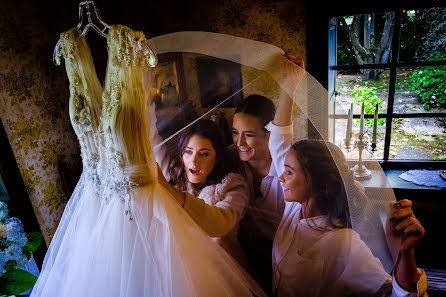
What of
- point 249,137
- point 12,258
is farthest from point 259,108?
point 12,258

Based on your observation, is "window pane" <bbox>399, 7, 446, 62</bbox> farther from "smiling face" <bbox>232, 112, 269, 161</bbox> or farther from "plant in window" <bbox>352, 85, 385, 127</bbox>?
"smiling face" <bbox>232, 112, 269, 161</bbox>

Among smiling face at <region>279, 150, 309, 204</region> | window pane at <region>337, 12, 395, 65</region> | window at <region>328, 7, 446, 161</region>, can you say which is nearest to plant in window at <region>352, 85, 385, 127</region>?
window at <region>328, 7, 446, 161</region>

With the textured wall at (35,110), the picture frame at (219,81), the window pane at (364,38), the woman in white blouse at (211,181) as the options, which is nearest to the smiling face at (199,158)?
the woman in white blouse at (211,181)

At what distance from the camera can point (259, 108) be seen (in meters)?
0.89

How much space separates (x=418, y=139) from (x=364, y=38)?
0.48 m

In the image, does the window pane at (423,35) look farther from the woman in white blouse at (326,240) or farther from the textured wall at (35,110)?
the textured wall at (35,110)

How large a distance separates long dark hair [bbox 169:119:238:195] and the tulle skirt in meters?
0.12

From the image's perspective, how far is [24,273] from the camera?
81 centimetres

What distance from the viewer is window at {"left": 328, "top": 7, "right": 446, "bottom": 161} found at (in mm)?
1178

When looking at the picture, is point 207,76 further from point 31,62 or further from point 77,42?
point 31,62

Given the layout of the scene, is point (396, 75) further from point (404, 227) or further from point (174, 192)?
point (174, 192)

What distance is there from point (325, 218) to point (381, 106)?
2.41ft

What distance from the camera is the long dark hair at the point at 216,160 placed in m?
0.92

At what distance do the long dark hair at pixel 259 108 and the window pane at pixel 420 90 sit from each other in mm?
675
